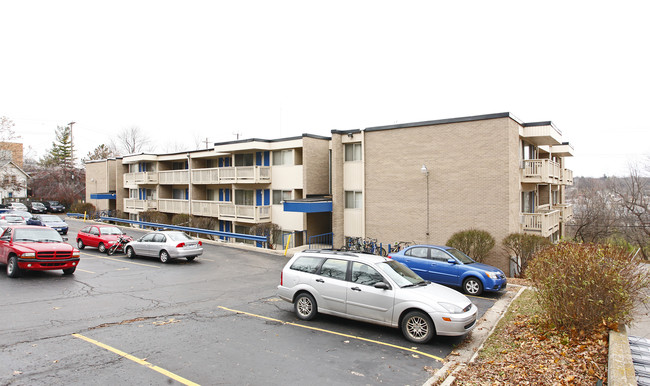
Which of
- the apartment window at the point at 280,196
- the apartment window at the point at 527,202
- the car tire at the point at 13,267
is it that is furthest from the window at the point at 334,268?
the apartment window at the point at 280,196

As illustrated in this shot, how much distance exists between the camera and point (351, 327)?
8.59 metres

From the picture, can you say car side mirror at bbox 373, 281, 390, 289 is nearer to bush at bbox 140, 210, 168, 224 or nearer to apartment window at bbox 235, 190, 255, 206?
apartment window at bbox 235, 190, 255, 206

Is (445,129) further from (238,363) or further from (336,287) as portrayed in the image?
(238,363)

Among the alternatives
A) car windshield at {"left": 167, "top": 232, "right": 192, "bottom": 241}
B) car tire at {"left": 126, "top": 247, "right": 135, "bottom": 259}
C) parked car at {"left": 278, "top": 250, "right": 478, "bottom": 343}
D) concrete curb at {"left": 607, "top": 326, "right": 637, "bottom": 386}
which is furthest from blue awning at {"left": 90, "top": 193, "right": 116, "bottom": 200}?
concrete curb at {"left": 607, "top": 326, "right": 637, "bottom": 386}

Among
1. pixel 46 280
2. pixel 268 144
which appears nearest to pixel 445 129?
pixel 268 144

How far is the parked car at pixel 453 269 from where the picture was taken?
12312mm

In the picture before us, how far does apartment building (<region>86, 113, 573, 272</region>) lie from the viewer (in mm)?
18453

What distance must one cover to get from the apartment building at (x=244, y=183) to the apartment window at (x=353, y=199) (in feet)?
8.03

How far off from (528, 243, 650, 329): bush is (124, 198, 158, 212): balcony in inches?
1423

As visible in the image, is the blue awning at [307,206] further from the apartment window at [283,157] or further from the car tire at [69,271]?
the car tire at [69,271]

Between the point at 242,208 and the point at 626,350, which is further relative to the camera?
the point at 242,208

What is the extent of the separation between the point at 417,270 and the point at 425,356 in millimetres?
6791

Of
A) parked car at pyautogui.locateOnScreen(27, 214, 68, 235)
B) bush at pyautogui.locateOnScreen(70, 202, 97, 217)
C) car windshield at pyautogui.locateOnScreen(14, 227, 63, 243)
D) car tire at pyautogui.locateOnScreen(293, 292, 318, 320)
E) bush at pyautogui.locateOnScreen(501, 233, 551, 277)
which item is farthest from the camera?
bush at pyautogui.locateOnScreen(70, 202, 97, 217)

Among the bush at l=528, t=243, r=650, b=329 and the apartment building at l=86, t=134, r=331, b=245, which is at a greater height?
the apartment building at l=86, t=134, r=331, b=245
